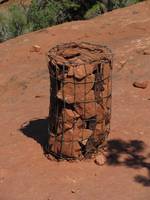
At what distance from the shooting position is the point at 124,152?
18.0 feet

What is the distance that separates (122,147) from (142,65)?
219 cm

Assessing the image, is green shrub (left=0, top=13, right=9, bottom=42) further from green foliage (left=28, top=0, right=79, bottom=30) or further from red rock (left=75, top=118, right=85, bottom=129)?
red rock (left=75, top=118, right=85, bottom=129)

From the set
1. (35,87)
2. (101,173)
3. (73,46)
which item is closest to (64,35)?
(35,87)

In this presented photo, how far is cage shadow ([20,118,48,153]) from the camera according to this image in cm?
585

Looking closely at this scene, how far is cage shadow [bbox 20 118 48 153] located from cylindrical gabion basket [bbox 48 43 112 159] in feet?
1.29

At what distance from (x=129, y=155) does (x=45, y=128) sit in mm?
1065

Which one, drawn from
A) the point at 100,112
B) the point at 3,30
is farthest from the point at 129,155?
the point at 3,30

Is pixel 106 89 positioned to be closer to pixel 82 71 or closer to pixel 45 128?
pixel 82 71

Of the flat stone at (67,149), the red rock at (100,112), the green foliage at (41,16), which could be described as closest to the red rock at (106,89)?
the red rock at (100,112)

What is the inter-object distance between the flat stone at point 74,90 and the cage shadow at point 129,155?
68 cm

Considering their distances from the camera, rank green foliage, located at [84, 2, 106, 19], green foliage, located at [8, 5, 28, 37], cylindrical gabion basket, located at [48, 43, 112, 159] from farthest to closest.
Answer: green foliage, located at [84, 2, 106, 19] → green foliage, located at [8, 5, 28, 37] → cylindrical gabion basket, located at [48, 43, 112, 159]

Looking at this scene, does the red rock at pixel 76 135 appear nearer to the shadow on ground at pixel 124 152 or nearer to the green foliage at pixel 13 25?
the shadow on ground at pixel 124 152

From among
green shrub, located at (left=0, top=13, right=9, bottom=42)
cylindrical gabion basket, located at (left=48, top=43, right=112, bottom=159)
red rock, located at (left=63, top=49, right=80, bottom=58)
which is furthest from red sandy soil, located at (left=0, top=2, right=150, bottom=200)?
green shrub, located at (left=0, top=13, right=9, bottom=42)

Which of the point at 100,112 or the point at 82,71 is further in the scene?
the point at 100,112
